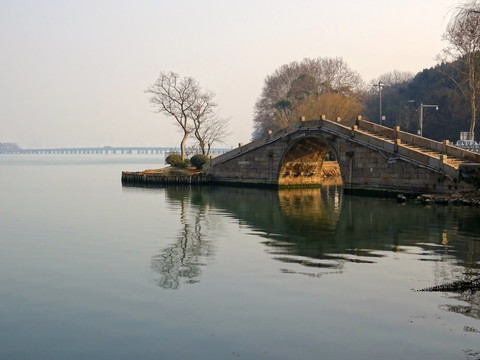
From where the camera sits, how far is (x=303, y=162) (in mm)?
54781

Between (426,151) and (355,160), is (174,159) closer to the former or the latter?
(355,160)

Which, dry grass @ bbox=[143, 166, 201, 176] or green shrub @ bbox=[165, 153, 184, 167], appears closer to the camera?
Answer: dry grass @ bbox=[143, 166, 201, 176]

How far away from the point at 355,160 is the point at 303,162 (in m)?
9.74

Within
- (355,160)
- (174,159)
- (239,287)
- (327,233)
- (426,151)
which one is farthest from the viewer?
(174,159)

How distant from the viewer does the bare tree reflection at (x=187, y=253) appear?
1742 cm

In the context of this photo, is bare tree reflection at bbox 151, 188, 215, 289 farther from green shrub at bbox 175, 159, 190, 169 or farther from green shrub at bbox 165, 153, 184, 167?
green shrub at bbox 165, 153, 184, 167

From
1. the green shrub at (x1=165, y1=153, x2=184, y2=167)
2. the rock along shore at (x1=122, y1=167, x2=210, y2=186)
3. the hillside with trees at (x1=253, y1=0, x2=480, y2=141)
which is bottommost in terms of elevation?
the rock along shore at (x1=122, y1=167, x2=210, y2=186)

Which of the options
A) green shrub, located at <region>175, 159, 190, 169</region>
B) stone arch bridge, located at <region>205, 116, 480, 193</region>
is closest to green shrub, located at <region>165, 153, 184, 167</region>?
green shrub, located at <region>175, 159, 190, 169</region>

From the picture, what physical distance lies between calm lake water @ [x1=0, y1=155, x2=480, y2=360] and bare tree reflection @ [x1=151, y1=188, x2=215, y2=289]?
71 mm

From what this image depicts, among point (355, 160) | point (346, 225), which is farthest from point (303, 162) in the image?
point (346, 225)

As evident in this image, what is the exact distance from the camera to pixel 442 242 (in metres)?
23.6

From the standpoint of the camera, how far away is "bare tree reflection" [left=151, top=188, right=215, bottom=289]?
1742 centimetres

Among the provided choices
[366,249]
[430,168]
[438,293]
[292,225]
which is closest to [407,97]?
[430,168]

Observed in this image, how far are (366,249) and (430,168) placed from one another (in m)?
17.7
